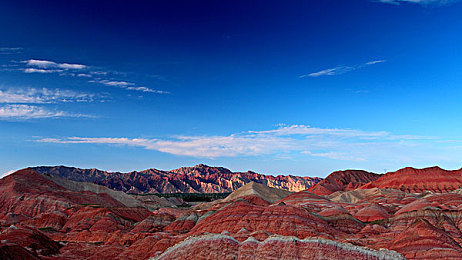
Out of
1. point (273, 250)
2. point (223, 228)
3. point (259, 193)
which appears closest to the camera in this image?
point (273, 250)

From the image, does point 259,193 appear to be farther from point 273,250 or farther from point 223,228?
point 273,250

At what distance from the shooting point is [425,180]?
18238cm

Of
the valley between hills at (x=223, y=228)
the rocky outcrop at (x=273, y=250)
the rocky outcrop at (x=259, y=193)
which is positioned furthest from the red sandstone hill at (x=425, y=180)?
the rocky outcrop at (x=273, y=250)

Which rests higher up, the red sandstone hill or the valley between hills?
the red sandstone hill

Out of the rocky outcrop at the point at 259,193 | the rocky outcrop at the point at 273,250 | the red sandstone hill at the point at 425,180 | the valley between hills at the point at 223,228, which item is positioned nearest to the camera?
the rocky outcrop at the point at 273,250

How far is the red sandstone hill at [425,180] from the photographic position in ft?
572

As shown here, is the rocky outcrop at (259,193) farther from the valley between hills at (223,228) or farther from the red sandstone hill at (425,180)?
the red sandstone hill at (425,180)

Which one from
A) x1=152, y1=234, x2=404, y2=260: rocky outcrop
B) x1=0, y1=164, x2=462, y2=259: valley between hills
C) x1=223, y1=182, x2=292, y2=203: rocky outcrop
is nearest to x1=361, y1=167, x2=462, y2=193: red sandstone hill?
x1=0, y1=164, x2=462, y2=259: valley between hills

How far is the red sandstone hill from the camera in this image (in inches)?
6865

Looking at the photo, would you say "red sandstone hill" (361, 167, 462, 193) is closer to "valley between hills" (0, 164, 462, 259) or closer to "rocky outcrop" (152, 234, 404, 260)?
"valley between hills" (0, 164, 462, 259)

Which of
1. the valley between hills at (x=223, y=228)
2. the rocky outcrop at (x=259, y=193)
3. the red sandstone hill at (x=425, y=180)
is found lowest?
the valley between hills at (x=223, y=228)

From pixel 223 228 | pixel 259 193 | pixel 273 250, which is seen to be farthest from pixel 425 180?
pixel 273 250

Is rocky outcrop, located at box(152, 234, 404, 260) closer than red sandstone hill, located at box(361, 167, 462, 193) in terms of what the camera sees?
Yes

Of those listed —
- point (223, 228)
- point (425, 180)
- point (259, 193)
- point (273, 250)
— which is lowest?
point (223, 228)
